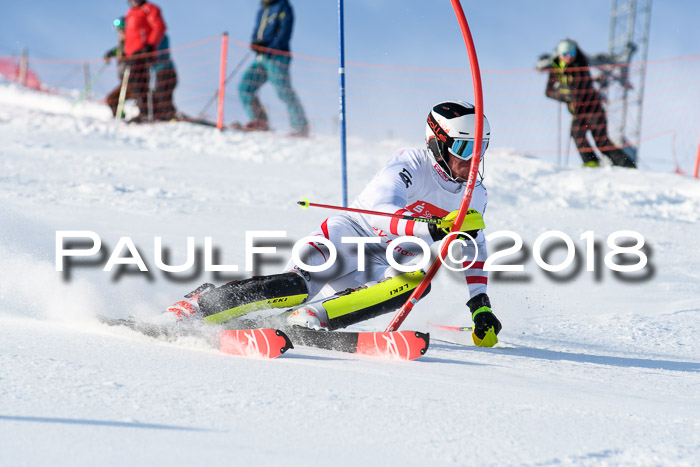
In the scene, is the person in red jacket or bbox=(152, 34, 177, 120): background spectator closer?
the person in red jacket

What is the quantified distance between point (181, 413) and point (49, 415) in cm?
32

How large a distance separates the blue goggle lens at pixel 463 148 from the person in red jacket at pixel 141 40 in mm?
8890

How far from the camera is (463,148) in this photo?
12.2 feet

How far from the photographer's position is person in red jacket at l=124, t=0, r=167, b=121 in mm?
11508

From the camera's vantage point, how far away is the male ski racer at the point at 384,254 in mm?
3543

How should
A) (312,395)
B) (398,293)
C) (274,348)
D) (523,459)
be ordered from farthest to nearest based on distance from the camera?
(398,293), (274,348), (312,395), (523,459)

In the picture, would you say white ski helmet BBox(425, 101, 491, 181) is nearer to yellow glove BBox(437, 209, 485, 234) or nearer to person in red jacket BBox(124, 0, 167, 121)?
yellow glove BBox(437, 209, 485, 234)

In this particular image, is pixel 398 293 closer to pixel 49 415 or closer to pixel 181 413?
pixel 181 413

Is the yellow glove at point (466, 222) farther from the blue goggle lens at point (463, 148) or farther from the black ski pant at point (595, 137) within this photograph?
the black ski pant at point (595, 137)

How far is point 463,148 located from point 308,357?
4.45 feet

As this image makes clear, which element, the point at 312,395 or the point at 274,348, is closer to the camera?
the point at 312,395

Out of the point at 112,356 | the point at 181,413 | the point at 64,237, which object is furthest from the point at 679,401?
the point at 64,237

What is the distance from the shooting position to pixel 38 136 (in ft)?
35.5

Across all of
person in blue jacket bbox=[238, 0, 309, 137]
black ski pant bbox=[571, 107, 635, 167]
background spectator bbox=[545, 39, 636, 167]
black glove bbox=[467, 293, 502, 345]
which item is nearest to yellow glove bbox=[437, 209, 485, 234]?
black glove bbox=[467, 293, 502, 345]
